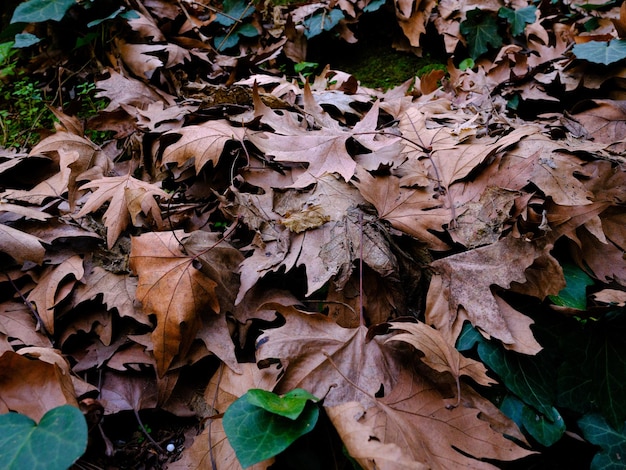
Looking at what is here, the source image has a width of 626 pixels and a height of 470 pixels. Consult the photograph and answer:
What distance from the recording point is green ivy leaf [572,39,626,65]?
6.38ft

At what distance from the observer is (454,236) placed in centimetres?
128

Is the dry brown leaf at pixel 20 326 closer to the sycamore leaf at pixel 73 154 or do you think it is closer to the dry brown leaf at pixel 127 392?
the dry brown leaf at pixel 127 392

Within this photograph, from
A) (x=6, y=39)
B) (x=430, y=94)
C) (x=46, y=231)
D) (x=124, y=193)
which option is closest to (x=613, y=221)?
(x=430, y=94)

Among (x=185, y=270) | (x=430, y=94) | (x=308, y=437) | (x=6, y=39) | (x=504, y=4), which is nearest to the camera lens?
(x=308, y=437)

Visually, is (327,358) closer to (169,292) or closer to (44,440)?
(169,292)

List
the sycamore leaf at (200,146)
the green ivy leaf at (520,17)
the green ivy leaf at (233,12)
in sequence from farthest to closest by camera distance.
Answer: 1. the green ivy leaf at (233,12)
2. the green ivy leaf at (520,17)
3. the sycamore leaf at (200,146)

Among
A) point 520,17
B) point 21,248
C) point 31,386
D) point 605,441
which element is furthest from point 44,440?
point 520,17

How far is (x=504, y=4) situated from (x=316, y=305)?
8.45 ft

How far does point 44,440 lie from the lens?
0.86 m

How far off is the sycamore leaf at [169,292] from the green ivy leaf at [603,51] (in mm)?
2016

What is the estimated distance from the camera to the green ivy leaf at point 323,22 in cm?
287

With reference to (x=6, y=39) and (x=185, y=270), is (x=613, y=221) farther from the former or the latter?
(x=6, y=39)

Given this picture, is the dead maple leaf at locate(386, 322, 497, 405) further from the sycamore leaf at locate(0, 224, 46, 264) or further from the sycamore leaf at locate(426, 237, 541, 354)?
the sycamore leaf at locate(0, 224, 46, 264)

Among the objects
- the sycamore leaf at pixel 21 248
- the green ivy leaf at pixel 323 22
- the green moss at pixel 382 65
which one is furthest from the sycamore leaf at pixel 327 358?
the green ivy leaf at pixel 323 22
